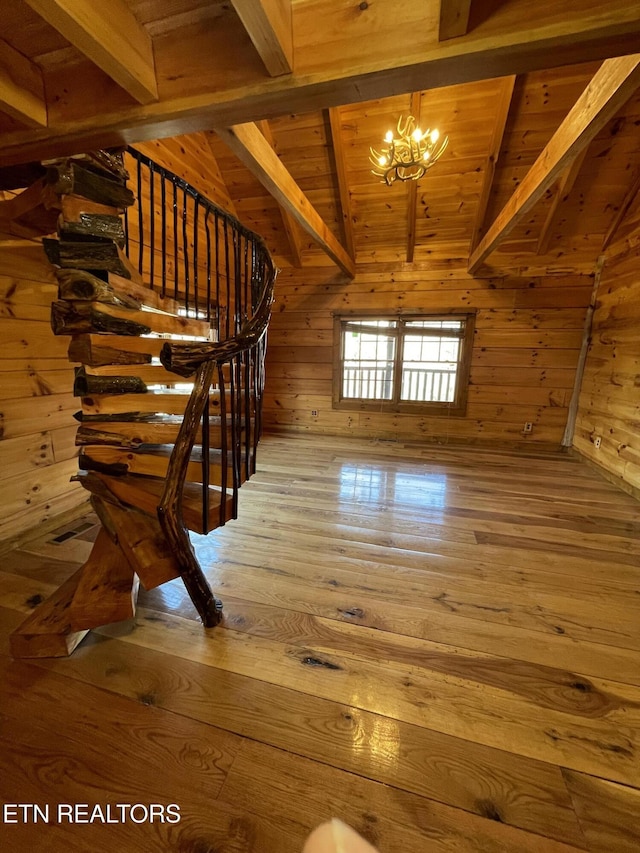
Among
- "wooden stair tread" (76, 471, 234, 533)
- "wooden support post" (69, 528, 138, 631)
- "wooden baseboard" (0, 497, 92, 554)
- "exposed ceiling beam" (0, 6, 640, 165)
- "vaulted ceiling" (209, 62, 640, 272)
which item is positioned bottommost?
"wooden baseboard" (0, 497, 92, 554)

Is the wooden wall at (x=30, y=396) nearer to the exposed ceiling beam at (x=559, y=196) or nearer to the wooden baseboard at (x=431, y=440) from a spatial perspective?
the wooden baseboard at (x=431, y=440)

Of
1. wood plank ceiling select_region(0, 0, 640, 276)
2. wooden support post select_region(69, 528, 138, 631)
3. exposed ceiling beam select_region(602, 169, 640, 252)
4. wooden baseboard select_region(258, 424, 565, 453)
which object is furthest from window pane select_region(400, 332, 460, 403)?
wooden support post select_region(69, 528, 138, 631)

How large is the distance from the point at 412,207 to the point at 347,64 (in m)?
3.12

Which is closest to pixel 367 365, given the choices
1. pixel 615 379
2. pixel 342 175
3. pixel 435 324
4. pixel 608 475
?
→ pixel 435 324

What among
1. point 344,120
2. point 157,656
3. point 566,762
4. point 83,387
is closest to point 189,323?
point 83,387

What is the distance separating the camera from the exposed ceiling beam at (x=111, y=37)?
3.14ft

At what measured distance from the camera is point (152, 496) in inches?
58.5

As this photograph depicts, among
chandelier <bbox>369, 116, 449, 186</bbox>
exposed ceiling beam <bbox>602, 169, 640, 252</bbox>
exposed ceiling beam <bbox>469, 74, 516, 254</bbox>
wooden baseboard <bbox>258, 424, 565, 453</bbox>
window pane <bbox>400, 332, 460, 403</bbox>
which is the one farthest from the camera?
window pane <bbox>400, 332, 460, 403</bbox>

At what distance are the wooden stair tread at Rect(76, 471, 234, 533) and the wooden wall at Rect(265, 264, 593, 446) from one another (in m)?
3.62

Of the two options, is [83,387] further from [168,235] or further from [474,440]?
[474,440]

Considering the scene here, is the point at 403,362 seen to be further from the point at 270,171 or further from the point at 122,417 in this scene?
the point at 122,417

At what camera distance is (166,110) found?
1266mm

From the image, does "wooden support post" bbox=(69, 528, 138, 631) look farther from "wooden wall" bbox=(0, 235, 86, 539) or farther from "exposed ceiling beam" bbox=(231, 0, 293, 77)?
"exposed ceiling beam" bbox=(231, 0, 293, 77)

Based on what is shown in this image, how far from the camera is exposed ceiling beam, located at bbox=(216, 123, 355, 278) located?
1933 millimetres
